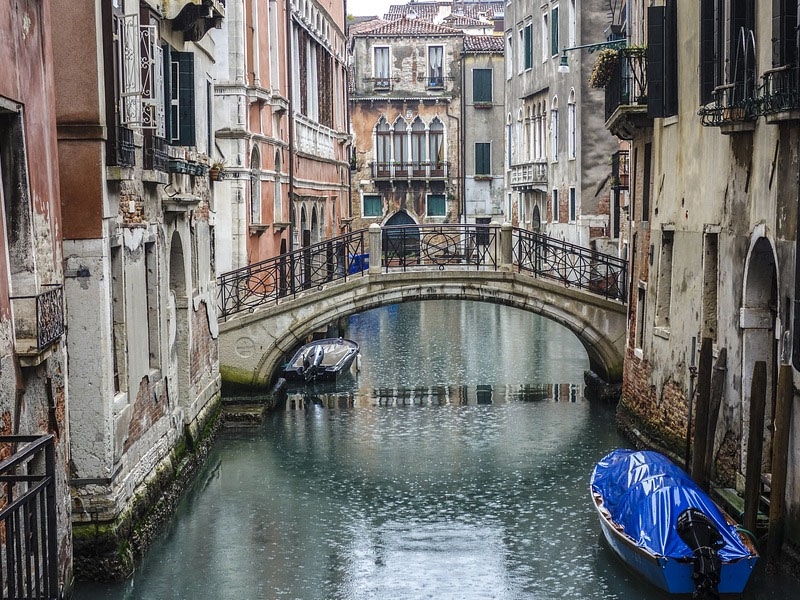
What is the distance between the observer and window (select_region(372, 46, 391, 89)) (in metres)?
39.5

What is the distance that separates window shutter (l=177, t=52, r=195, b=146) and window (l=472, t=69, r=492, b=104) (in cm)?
2674

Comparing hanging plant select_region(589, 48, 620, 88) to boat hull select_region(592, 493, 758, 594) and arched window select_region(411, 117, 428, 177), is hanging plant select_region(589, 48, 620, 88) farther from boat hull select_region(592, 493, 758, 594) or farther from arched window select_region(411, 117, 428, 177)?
arched window select_region(411, 117, 428, 177)

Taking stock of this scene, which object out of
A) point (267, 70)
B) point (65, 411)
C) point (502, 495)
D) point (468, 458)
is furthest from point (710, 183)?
point (267, 70)

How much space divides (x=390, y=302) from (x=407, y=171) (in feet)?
72.8

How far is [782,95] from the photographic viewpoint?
922 cm

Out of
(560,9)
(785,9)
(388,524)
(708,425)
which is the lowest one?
(388,524)

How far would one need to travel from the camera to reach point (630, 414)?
1596 cm

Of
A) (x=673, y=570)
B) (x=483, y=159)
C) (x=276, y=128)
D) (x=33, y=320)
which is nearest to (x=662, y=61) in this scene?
(x=673, y=570)

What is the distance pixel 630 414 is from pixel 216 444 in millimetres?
5198

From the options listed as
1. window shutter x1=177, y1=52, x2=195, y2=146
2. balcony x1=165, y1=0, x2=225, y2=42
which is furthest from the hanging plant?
window shutter x1=177, y1=52, x2=195, y2=146

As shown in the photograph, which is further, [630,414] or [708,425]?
[630,414]

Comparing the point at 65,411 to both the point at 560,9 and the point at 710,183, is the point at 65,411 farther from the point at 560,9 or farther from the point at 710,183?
the point at 560,9

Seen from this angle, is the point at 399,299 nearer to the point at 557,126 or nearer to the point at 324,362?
the point at 324,362

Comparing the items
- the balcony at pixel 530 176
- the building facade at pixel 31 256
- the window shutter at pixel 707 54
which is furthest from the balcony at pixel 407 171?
the building facade at pixel 31 256
